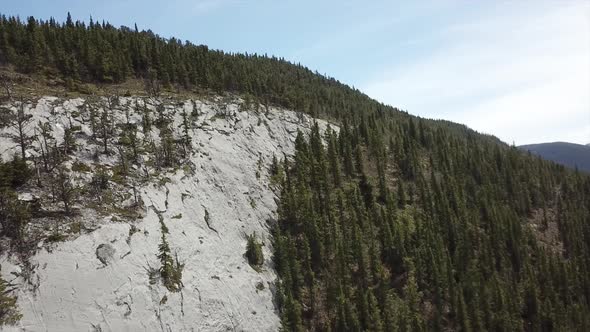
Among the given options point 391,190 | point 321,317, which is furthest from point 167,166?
point 391,190

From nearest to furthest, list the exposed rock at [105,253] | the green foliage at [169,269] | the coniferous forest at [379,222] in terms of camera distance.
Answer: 1. the exposed rock at [105,253]
2. the green foliage at [169,269]
3. the coniferous forest at [379,222]

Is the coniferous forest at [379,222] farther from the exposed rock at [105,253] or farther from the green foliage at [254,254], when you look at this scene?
the exposed rock at [105,253]

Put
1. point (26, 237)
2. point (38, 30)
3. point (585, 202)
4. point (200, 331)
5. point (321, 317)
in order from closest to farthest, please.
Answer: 1. point (26, 237)
2. point (200, 331)
3. point (321, 317)
4. point (38, 30)
5. point (585, 202)

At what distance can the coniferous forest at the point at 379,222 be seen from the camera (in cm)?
5819

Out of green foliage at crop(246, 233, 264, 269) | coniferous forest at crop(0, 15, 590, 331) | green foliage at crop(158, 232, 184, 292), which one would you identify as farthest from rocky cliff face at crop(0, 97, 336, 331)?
coniferous forest at crop(0, 15, 590, 331)

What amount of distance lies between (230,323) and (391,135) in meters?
90.6

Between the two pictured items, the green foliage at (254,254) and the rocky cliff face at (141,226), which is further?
the green foliage at (254,254)

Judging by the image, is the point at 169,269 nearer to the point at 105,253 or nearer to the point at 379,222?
the point at 105,253

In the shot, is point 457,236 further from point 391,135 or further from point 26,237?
point 26,237

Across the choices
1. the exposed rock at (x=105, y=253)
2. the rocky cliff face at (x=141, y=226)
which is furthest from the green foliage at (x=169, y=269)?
the exposed rock at (x=105, y=253)

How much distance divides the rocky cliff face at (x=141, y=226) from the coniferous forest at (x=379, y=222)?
5.10 m

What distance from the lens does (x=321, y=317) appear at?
178 ft

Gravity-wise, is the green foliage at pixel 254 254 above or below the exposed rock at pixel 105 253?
below

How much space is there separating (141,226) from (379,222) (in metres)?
43.8
